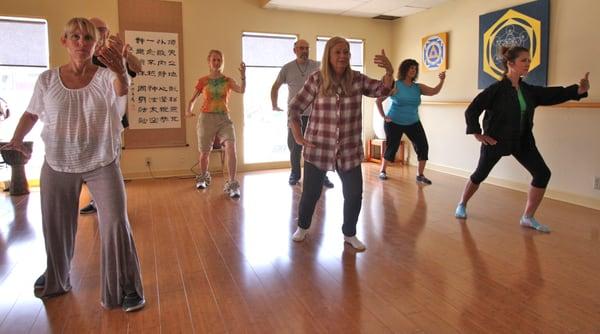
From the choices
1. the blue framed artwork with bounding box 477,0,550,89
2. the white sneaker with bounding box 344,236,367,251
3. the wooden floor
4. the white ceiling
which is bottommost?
the wooden floor

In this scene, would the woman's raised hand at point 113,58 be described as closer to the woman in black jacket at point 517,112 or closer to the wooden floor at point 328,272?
the wooden floor at point 328,272

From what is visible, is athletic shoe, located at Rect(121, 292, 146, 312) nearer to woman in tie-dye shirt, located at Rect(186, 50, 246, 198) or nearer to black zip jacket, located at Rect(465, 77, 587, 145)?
woman in tie-dye shirt, located at Rect(186, 50, 246, 198)

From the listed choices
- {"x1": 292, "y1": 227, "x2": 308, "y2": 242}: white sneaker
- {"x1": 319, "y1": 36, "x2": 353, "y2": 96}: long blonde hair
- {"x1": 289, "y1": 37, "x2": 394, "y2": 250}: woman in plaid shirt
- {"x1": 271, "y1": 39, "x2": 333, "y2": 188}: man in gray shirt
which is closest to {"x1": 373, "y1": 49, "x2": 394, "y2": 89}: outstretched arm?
{"x1": 289, "y1": 37, "x2": 394, "y2": 250}: woman in plaid shirt

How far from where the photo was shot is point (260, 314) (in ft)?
6.88

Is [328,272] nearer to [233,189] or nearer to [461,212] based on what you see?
[461,212]

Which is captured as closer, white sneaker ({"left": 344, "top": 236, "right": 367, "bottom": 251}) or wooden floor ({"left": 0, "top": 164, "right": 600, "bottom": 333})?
wooden floor ({"left": 0, "top": 164, "right": 600, "bottom": 333})

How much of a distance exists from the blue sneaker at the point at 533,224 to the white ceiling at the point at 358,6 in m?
3.50

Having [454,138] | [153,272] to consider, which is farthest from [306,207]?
[454,138]

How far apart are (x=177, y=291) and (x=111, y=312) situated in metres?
0.34

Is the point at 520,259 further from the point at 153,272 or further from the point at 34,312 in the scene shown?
the point at 34,312

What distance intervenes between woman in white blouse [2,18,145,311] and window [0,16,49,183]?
3787 mm

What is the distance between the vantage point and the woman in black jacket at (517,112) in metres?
3.29

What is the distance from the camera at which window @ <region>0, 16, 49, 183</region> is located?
5230 mm

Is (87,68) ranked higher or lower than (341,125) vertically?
higher
